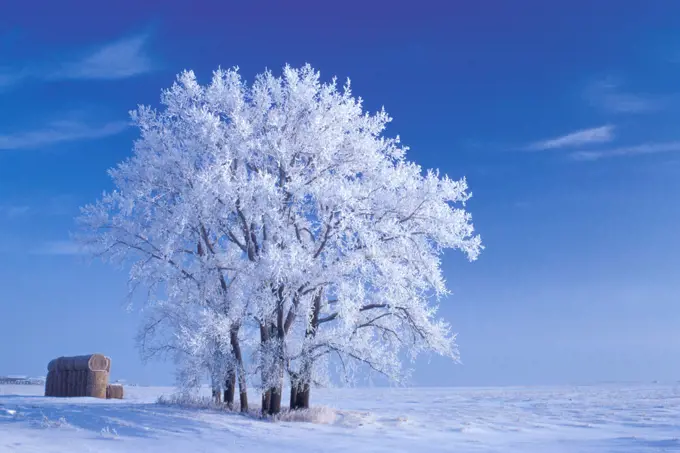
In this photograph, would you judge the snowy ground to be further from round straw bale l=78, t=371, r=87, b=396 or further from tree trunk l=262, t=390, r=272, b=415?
round straw bale l=78, t=371, r=87, b=396

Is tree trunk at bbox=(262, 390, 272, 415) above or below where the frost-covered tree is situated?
below

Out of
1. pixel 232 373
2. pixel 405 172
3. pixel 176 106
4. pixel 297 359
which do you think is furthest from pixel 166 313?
pixel 405 172

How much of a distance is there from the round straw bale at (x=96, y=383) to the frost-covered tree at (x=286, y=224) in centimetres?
859

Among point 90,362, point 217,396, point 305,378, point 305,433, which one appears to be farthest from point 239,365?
point 90,362

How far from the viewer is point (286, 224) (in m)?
20.5

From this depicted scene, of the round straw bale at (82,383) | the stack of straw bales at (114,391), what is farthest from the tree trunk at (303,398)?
the stack of straw bales at (114,391)

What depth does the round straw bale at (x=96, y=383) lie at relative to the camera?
28344mm

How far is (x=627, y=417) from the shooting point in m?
23.5

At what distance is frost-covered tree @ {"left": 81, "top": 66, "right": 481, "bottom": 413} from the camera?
19.6 meters

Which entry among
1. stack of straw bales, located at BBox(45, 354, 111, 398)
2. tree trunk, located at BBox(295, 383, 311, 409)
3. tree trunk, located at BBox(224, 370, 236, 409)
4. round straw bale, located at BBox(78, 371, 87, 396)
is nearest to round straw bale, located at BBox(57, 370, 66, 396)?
stack of straw bales, located at BBox(45, 354, 111, 398)

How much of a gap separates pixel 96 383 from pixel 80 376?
74 cm

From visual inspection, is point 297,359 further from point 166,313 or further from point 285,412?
point 166,313

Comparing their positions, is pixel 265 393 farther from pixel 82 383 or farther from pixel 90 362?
pixel 82 383

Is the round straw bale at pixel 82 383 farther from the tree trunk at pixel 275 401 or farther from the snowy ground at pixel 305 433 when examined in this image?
the tree trunk at pixel 275 401
